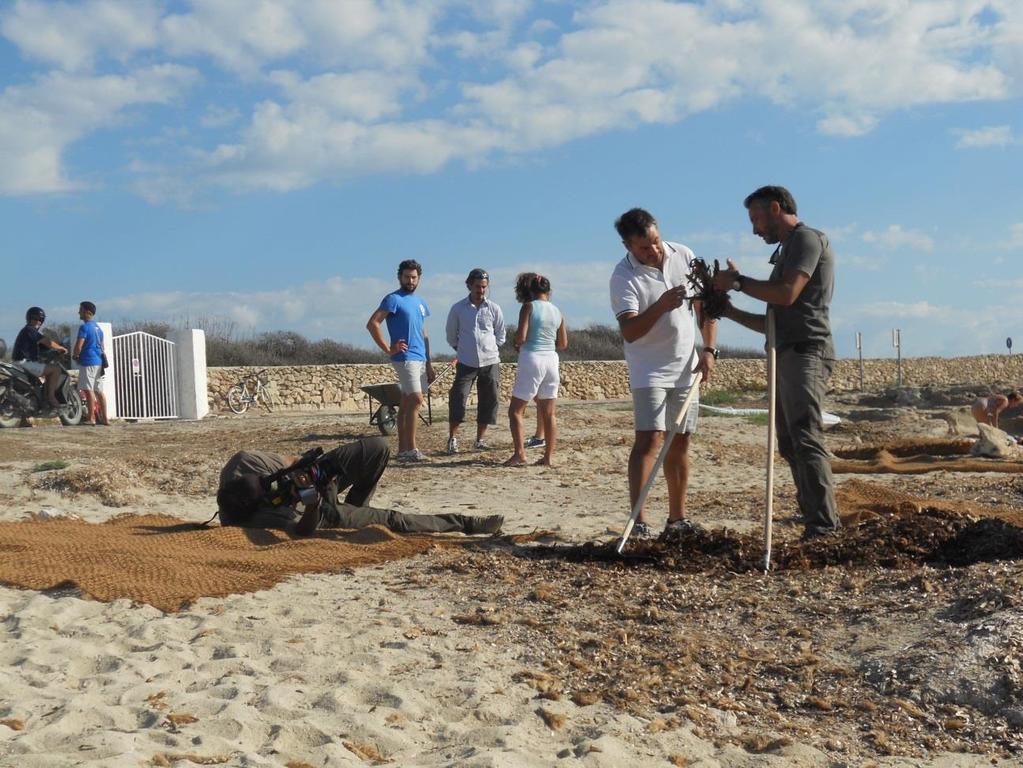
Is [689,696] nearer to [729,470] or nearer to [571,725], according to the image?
[571,725]

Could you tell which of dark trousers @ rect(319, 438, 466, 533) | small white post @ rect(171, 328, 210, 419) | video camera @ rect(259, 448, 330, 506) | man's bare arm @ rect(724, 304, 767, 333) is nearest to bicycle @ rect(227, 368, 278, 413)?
small white post @ rect(171, 328, 210, 419)

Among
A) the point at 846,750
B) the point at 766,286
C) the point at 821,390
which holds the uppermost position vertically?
the point at 766,286

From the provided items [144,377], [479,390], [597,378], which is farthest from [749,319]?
[597,378]

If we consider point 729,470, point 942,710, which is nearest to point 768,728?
A: point 942,710

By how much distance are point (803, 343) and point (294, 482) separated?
2719 mm

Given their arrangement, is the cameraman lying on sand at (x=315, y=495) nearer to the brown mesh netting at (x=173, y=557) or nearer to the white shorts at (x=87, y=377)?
the brown mesh netting at (x=173, y=557)

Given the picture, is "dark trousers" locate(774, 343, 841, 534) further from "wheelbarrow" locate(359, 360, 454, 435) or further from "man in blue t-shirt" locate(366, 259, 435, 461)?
"wheelbarrow" locate(359, 360, 454, 435)

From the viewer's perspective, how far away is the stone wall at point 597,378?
24766mm

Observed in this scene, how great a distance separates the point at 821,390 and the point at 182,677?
11.1ft

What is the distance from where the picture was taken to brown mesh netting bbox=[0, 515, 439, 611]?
5012 mm

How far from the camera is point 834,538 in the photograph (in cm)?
549

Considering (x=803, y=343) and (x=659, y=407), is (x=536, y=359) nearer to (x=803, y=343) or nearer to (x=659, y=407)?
(x=659, y=407)

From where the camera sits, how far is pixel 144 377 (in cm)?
1997

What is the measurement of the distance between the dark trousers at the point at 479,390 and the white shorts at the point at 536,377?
0.58 meters
